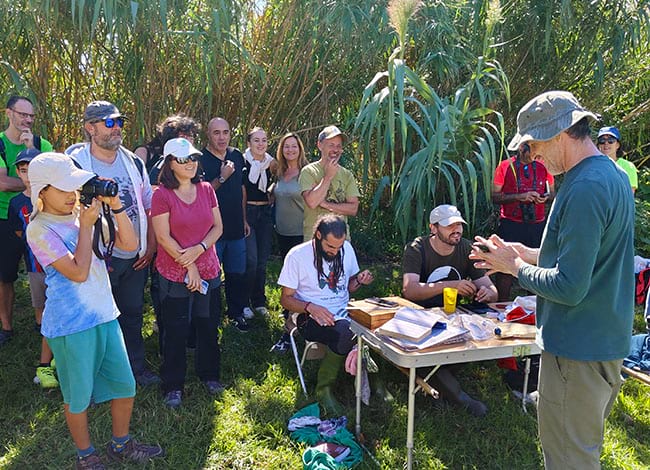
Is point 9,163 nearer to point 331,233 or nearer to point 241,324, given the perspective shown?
point 241,324

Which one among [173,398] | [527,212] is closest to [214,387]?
[173,398]

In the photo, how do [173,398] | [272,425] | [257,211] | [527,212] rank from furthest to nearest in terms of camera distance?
[257,211], [527,212], [173,398], [272,425]

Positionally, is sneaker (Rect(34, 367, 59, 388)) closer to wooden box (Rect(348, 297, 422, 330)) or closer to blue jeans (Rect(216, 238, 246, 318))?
blue jeans (Rect(216, 238, 246, 318))

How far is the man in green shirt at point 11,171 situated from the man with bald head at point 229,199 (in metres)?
1.07

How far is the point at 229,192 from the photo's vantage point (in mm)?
3871

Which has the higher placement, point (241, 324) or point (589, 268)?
point (589, 268)

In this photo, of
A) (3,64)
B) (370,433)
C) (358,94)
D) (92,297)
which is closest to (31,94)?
(3,64)

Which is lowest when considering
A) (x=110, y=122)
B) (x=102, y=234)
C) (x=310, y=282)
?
(x=310, y=282)

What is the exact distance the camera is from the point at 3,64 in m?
3.77

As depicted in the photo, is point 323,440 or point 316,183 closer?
point 323,440

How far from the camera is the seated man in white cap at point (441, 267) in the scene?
10.7ft

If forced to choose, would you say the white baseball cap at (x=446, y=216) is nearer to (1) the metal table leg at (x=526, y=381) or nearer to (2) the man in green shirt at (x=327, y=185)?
(2) the man in green shirt at (x=327, y=185)

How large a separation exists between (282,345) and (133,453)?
142cm

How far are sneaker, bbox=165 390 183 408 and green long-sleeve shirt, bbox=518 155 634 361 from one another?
204cm
